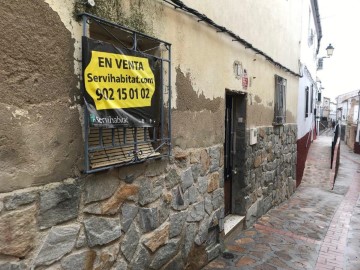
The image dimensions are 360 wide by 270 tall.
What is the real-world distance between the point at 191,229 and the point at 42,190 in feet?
6.74

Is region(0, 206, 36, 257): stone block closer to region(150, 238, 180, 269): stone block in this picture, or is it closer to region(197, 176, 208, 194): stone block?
region(150, 238, 180, 269): stone block

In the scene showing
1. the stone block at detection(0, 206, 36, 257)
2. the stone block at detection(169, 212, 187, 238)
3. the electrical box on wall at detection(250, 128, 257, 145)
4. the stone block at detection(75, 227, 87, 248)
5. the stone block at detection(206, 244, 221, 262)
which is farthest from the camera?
the electrical box on wall at detection(250, 128, 257, 145)

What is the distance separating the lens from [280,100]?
682cm

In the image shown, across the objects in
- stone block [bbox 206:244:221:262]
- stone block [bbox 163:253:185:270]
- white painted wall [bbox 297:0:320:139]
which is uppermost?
white painted wall [bbox 297:0:320:139]

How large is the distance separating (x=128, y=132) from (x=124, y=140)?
9.7 inches

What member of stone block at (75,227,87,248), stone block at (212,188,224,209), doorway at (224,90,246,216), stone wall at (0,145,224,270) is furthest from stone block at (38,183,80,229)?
doorway at (224,90,246,216)

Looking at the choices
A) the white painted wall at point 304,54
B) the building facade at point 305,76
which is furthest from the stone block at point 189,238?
the white painted wall at point 304,54

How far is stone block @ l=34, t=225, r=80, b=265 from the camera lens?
194 cm

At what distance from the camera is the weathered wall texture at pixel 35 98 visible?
1733 mm

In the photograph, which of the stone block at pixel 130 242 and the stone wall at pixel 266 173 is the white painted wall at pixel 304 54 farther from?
the stone block at pixel 130 242

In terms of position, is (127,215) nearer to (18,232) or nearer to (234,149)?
(18,232)

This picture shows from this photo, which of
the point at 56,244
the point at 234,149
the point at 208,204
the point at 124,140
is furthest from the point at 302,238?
the point at 56,244

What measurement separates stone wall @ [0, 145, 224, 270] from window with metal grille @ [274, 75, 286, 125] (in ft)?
9.76

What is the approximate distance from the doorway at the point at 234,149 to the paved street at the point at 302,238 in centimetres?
61
